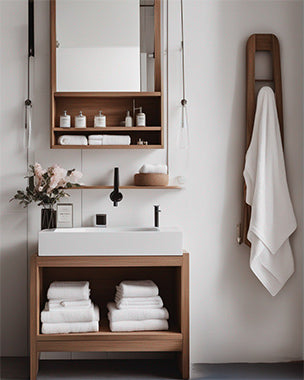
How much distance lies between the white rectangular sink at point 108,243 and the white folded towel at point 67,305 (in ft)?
0.89

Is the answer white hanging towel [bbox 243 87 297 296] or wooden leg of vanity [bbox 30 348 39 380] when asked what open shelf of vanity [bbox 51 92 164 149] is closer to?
white hanging towel [bbox 243 87 297 296]

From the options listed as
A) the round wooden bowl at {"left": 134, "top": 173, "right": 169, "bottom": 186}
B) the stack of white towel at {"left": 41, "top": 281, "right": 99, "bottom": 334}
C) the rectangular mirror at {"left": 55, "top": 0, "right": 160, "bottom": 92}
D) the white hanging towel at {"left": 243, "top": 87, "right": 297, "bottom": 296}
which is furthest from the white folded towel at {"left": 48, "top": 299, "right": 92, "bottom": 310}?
the rectangular mirror at {"left": 55, "top": 0, "right": 160, "bottom": 92}

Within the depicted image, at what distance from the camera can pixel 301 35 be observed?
9.91 feet

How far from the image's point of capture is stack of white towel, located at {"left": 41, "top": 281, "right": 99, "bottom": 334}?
8.58ft

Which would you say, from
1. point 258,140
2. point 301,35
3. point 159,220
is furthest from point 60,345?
point 301,35

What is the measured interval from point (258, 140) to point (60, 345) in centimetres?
162

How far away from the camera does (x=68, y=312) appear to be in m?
2.62

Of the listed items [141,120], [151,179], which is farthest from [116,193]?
[141,120]

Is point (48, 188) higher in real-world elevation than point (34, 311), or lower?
higher

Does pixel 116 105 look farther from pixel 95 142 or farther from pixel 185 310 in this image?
pixel 185 310

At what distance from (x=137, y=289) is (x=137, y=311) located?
12 centimetres

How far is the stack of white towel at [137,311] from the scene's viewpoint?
2641 millimetres

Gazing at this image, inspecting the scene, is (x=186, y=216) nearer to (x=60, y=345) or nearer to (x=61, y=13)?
(x=60, y=345)

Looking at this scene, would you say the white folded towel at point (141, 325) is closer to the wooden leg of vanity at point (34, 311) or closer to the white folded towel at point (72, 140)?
the wooden leg of vanity at point (34, 311)
